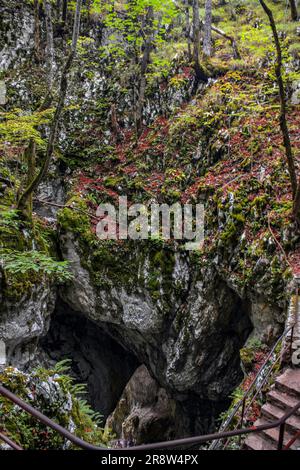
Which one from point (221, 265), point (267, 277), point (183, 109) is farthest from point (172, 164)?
point (267, 277)

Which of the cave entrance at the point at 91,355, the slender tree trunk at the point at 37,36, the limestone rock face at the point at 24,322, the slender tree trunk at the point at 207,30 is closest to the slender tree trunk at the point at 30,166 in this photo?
the limestone rock face at the point at 24,322

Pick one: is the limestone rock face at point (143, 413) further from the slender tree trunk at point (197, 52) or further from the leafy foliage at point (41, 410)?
the slender tree trunk at point (197, 52)

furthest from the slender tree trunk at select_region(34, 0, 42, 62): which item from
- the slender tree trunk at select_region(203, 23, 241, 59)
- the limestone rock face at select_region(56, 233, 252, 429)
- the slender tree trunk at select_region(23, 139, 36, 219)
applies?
the limestone rock face at select_region(56, 233, 252, 429)

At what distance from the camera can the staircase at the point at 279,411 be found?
16.6ft

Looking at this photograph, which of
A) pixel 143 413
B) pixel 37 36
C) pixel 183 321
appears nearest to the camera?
pixel 183 321

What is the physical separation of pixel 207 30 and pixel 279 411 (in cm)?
1444

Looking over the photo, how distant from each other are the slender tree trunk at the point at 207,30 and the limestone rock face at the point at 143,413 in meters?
13.7

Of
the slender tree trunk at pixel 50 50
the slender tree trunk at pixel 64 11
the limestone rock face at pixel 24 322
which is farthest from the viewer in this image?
the slender tree trunk at pixel 64 11

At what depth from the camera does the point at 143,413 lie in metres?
12.6

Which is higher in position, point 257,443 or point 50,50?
point 50,50

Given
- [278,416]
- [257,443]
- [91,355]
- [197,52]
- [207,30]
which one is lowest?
[91,355]

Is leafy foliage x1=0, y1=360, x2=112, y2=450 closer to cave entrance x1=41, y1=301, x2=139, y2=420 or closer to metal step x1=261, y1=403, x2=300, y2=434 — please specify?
metal step x1=261, y1=403, x2=300, y2=434

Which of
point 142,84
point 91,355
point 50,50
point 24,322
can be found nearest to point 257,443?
point 24,322

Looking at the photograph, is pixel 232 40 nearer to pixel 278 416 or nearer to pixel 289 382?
pixel 289 382
